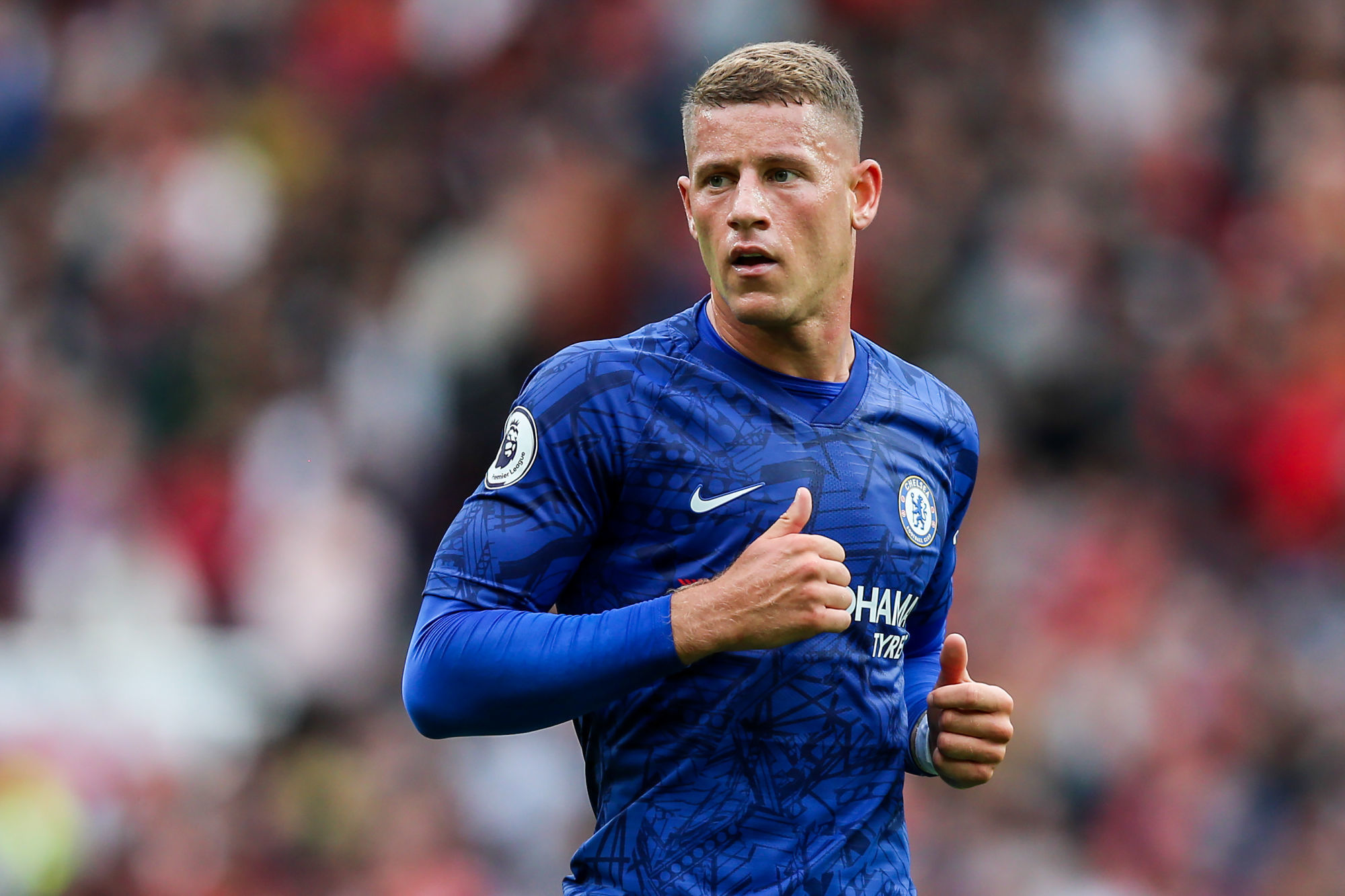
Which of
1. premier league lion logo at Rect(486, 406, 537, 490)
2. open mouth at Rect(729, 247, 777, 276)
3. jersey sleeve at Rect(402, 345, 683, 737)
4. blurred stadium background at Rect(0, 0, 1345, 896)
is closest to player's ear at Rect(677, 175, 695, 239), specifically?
open mouth at Rect(729, 247, 777, 276)

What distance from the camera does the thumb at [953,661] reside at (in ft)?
11.4

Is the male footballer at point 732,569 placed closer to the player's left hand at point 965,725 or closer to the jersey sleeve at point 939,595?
the player's left hand at point 965,725

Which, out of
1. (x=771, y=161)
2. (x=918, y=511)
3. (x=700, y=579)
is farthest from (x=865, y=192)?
(x=700, y=579)

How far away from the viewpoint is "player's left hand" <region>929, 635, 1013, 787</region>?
11.3 feet

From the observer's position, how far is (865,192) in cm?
377

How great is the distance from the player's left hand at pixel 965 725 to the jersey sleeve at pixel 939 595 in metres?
0.23

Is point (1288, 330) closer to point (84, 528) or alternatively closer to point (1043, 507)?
point (1043, 507)

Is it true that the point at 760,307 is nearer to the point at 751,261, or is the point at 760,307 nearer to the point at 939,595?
the point at 751,261

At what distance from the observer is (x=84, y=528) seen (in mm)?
9047

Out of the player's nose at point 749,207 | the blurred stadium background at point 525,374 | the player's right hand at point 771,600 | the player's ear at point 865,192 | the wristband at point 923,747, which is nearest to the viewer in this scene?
the player's right hand at point 771,600

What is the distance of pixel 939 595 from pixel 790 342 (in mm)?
694

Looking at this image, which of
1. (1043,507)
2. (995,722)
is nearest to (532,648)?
(995,722)

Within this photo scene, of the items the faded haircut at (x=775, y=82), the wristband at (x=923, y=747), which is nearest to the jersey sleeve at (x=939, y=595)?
the wristband at (x=923, y=747)

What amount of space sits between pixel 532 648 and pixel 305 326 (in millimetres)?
7095
